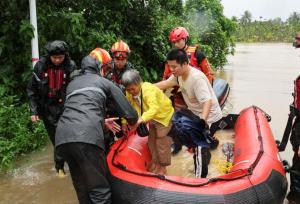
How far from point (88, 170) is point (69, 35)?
405 cm

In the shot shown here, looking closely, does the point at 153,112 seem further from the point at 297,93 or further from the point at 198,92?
the point at 297,93

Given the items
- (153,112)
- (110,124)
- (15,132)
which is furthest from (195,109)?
(15,132)

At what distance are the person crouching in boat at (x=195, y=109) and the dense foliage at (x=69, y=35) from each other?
235cm

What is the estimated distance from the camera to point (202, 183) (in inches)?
127

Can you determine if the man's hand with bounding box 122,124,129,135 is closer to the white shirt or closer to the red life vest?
the white shirt

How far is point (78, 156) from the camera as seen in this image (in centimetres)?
299

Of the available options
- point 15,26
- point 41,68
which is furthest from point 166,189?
point 15,26

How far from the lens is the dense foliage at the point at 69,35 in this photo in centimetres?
570

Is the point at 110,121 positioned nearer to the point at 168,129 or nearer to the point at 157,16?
the point at 168,129

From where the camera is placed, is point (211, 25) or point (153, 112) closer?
point (153, 112)

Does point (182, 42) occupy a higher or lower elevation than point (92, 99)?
higher

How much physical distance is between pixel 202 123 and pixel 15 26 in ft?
12.3

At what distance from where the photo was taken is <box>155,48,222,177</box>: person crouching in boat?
3.84m

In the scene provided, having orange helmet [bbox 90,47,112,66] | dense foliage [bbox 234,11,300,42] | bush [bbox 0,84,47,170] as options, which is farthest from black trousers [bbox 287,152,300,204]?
dense foliage [bbox 234,11,300,42]
